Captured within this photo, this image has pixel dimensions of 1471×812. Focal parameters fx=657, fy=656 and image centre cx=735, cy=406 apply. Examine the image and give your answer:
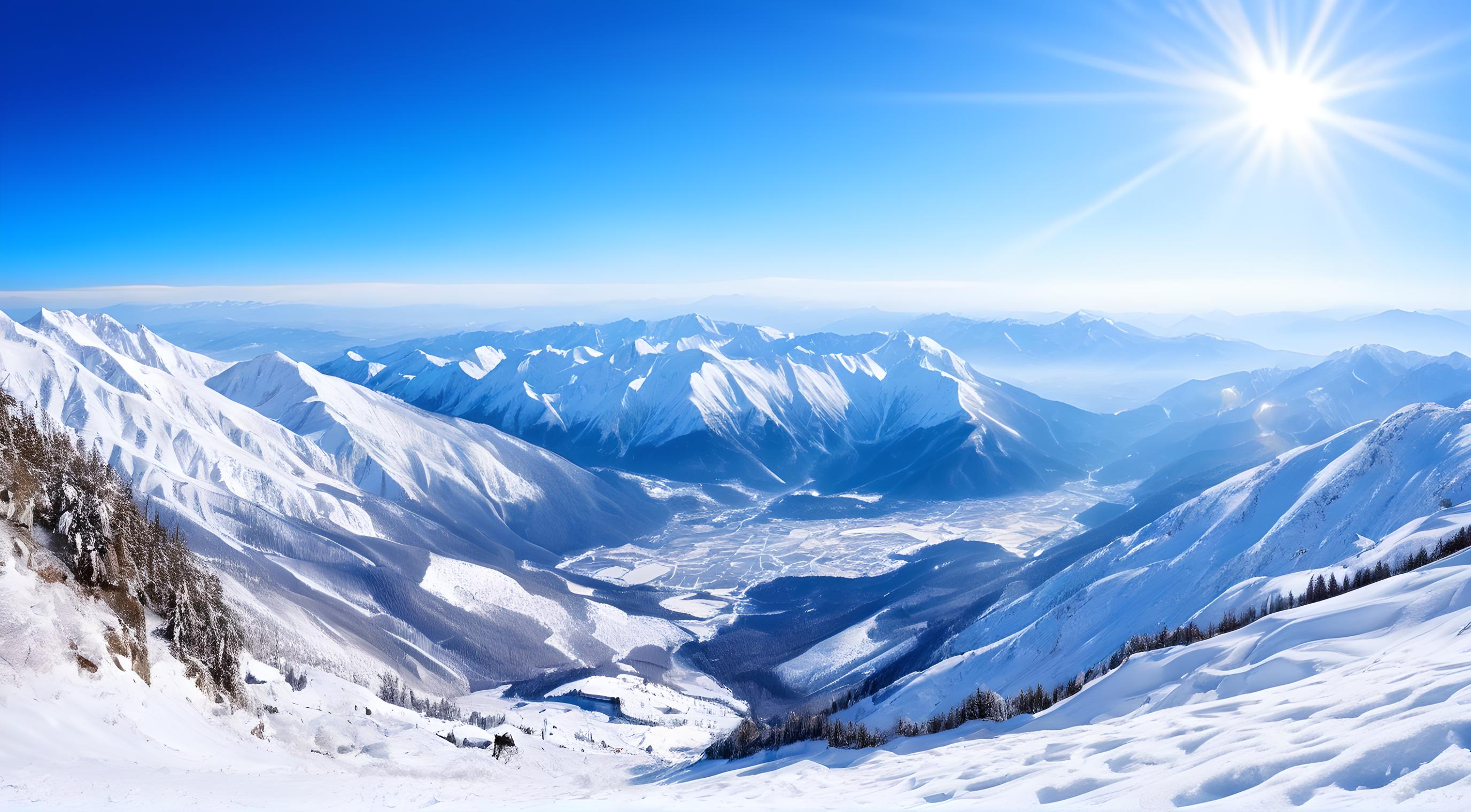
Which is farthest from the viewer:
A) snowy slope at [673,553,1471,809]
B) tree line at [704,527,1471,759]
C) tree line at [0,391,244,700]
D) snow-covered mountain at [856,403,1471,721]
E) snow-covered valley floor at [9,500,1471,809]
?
snow-covered mountain at [856,403,1471,721]

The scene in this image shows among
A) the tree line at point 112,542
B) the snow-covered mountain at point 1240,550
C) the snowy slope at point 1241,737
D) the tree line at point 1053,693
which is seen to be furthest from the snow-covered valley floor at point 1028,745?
the snow-covered mountain at point 1240,550

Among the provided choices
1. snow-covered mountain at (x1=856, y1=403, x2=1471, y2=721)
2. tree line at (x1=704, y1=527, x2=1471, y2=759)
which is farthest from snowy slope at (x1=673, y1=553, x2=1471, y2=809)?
snow-covered mountain at (x1=856, y1=403, x2=1471, y2=721)

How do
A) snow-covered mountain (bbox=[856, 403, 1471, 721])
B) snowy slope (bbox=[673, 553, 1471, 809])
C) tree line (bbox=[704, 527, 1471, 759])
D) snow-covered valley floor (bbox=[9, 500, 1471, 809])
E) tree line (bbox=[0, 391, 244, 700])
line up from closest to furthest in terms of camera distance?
1. snowy slope (bbox=[673, 553, 1471, 809])
2. snow-covered valley floor (bbox=[9, 500, 1471, 809])
3. tree line (bbox=[0, 391, 244, 700])
4. tree line (bbox=[704, 527, 1471, 759])
5. snow-covered mountain (bbox=[856, 403, 1471, 721])

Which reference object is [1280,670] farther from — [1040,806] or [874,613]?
[874,613]

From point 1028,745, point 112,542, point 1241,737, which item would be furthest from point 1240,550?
point 112,542

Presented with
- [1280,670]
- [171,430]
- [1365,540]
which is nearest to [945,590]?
[1365,540]

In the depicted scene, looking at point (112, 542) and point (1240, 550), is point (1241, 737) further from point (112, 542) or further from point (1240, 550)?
point (1240, 550)

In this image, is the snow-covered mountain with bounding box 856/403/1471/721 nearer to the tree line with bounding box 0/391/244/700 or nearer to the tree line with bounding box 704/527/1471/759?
the tree line with bounding box 704/527/1471/759
